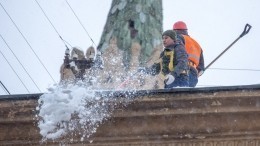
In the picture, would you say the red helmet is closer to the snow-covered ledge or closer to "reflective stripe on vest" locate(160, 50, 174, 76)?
"reflective stripe on vest" locate(160, 50, 174, 76)

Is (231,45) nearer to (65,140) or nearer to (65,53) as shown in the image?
(65,53)

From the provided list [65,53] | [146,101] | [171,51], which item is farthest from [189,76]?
[65,53]

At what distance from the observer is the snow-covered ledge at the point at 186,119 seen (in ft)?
17.5

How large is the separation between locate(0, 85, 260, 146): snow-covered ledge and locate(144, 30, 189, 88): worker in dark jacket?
161 centimetres

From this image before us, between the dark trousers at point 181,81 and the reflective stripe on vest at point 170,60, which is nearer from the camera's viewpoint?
the dark trousers at point 181,81

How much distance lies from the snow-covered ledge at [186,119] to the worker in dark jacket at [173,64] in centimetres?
161

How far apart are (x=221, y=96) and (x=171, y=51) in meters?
2.13

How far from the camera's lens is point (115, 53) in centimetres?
1023

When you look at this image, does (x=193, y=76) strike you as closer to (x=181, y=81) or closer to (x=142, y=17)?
(x=181, y=81)

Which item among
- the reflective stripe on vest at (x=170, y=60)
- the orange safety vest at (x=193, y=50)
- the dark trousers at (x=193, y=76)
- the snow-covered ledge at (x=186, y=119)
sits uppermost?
the orange safety vest at (x=193, y=50)

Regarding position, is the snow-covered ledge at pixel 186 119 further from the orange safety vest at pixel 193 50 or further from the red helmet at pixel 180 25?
the red helmet at pixel 180 25

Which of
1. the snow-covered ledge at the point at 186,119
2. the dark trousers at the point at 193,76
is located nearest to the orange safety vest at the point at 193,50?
the dark trousers at the point at 193,76

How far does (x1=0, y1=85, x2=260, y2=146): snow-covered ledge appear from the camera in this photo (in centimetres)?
535

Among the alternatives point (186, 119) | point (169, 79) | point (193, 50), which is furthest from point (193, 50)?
point (186, 119)
